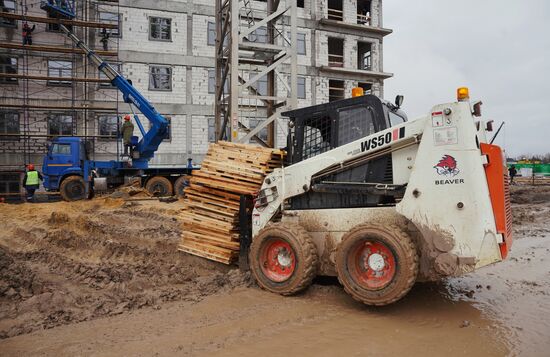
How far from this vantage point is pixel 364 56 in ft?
112

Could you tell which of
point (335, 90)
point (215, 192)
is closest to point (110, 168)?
point (215, 192)

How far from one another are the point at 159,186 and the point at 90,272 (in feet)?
42.8

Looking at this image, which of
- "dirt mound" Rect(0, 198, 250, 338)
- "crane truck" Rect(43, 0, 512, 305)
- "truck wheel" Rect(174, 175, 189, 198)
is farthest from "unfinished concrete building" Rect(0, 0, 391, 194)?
"crane truck" Rect(43, 0, 512, 305)

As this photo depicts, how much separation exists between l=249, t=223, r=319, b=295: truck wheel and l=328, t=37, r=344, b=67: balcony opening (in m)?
27.2

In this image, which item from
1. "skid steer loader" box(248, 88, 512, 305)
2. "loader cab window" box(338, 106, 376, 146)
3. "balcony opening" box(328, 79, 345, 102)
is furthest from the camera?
"balcony opening" box(328, 79, 345, 102)

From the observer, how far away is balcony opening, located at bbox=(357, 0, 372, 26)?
33188 mm

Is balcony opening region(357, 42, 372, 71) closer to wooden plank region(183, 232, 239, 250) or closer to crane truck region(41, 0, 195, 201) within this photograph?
crane truck region(41, 0, 195, 201)

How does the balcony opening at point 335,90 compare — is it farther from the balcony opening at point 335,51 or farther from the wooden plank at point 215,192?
the wooden plank at point 215,192

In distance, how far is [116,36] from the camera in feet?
83.6

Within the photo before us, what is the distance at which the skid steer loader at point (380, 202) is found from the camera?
4.72m

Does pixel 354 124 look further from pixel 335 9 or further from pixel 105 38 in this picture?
pixel 335 9

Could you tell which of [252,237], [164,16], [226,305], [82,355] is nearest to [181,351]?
[82,355]

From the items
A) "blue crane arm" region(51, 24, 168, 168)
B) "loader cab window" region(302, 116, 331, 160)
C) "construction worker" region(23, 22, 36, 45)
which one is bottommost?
"loader cab window" region(302, 116, 331, 160)

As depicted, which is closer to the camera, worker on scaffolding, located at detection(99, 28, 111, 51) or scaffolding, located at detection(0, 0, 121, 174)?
scaffolding, located at detection(0, 0, 121, 174)
